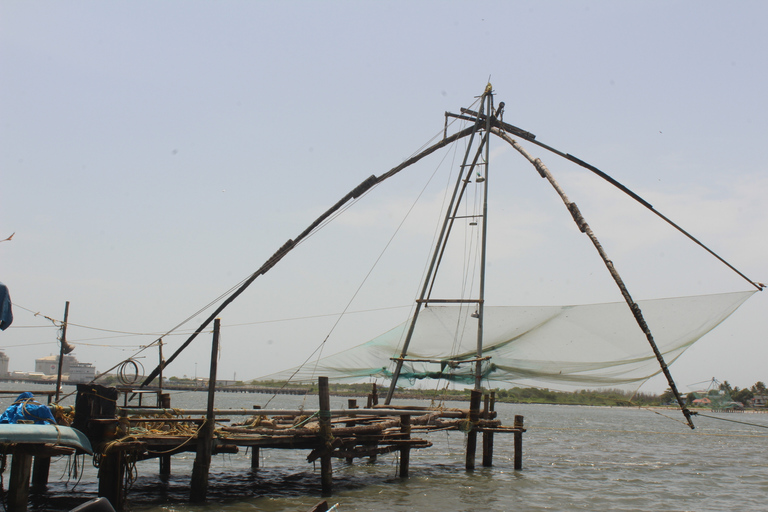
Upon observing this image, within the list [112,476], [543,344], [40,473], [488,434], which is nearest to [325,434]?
[112,476]

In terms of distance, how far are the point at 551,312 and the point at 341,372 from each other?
550cm

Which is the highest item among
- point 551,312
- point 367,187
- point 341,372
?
point 367,187

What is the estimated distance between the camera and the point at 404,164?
603 inches

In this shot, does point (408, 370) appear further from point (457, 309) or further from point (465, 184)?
point (465, 184)

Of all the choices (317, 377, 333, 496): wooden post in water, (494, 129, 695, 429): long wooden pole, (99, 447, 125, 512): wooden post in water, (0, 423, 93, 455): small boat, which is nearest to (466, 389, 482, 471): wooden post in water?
(317, 377, 333, 496): wooden post in water

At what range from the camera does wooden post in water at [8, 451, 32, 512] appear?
910cm

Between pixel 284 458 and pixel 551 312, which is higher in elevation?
pixel 551 312

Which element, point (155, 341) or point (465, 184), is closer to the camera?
point (155, 341)

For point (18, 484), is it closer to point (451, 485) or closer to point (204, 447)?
point (204, 447)

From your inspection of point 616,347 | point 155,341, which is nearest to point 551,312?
point 616,347

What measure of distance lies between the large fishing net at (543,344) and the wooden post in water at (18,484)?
594 centimetres

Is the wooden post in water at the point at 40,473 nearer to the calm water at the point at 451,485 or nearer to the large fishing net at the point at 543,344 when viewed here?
the calm water at the point at 451,485

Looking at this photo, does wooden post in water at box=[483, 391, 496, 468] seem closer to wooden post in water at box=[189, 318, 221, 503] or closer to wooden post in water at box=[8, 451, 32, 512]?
wooden post in water at box=[189, 318, 221, 503]

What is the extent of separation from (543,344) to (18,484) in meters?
10.5
